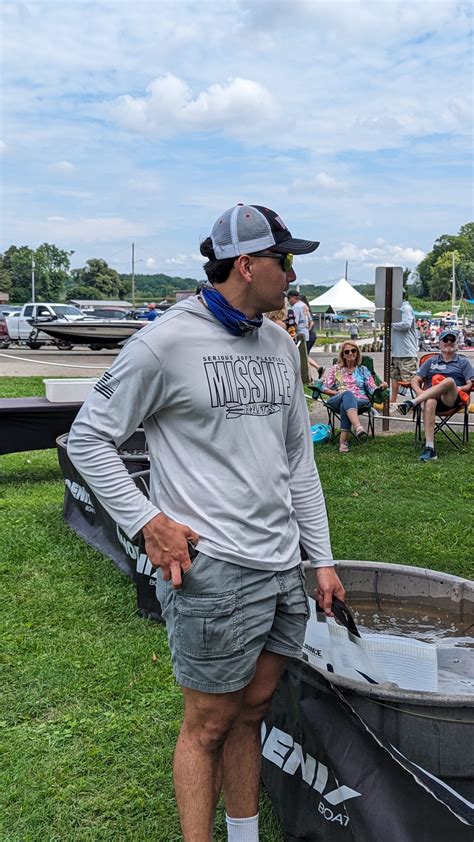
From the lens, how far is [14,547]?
18.2 ft

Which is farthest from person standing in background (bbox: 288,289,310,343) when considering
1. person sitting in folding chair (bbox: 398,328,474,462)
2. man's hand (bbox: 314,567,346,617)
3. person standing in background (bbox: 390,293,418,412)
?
man's hand (bbox: 314,567,346,617)

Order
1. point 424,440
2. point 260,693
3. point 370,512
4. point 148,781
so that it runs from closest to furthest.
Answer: point 260,693 → point 148,781 → point 370,512 → point 424,440

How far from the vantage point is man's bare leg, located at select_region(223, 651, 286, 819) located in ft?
7.35

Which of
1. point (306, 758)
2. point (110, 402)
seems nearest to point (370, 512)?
point (306, 758)

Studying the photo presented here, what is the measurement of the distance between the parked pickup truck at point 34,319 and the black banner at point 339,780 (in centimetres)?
2595

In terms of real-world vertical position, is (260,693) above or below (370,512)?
above

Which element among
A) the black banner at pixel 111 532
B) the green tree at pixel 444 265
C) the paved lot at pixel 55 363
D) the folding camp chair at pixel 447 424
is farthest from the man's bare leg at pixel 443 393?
the green tree at pixel 444 265

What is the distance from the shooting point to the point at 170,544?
1992 millimetres

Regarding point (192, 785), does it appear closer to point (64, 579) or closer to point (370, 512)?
point (64, 579)

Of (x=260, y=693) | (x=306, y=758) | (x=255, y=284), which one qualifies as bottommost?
(x=306, y=758)

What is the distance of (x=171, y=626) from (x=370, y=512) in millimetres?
4545

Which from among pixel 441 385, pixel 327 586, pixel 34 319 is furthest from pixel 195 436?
pixel 34 319

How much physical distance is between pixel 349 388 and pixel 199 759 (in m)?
7.68

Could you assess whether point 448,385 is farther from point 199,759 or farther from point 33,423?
Answer: point 199,759
